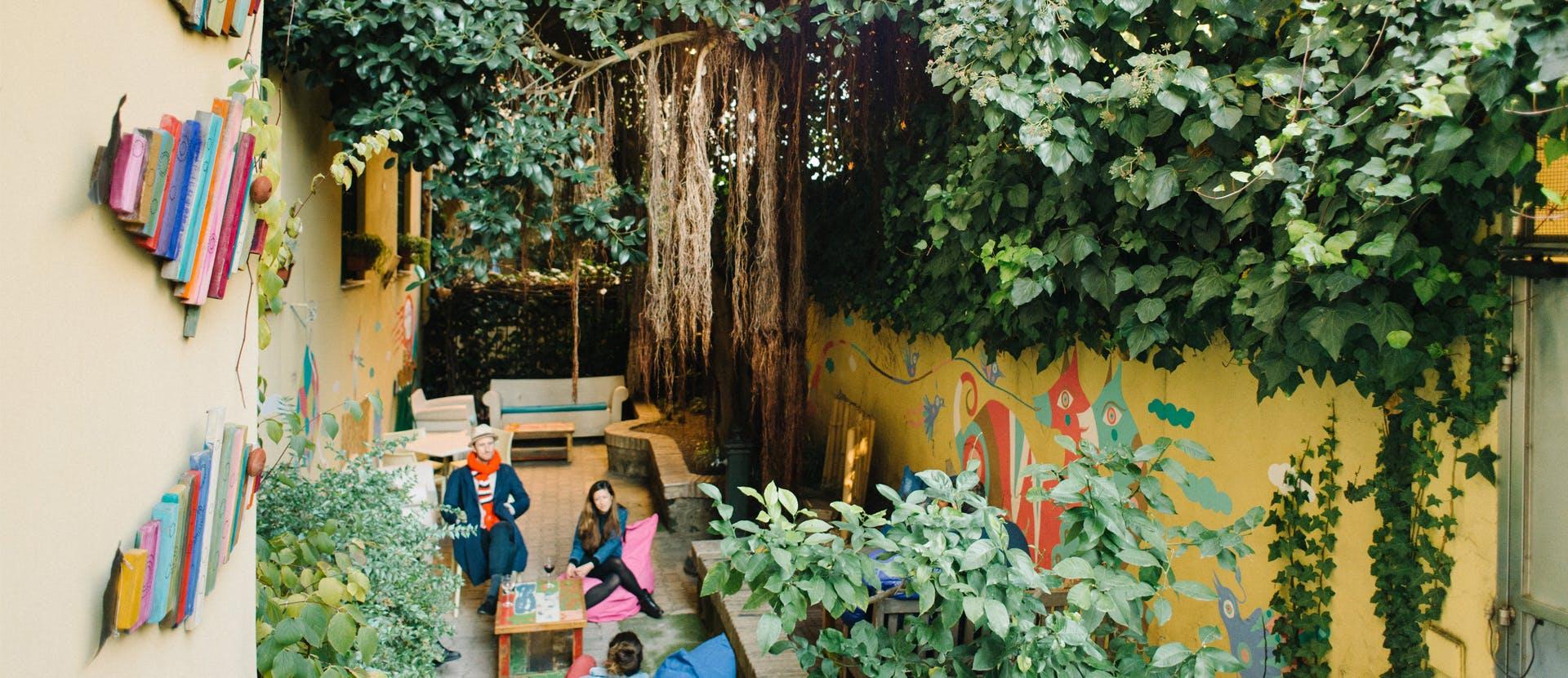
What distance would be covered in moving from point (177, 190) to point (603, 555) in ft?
17.1

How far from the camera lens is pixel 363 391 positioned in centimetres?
805

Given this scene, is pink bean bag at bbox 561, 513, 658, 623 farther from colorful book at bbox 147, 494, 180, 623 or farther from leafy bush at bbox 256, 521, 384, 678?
colorful book at bbox 147, 494, 180, 623

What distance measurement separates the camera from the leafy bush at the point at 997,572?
2.59 m

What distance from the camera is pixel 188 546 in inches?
74.2

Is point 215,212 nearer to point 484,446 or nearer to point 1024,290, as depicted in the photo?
point 1024,290

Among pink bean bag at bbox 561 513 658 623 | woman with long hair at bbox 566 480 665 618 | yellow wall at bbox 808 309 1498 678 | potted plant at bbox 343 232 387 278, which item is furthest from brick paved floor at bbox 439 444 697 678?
potted plant at bbox 343 232 387 278

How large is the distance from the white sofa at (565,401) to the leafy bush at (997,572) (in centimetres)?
1040

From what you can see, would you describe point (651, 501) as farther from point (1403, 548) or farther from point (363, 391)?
point (1403, 548)

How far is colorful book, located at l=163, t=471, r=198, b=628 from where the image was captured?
179 cm

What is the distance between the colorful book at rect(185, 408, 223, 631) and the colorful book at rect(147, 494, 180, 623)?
0.47 feet

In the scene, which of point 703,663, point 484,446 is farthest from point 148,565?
point 484,446

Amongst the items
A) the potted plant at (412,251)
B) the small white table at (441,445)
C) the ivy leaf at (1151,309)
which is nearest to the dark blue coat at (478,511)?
the small white table at (441,445)

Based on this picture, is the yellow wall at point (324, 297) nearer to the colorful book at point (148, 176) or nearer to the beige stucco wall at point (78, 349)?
the beige stucco wall at point (78, 349)

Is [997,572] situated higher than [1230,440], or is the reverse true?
[1230,440]
